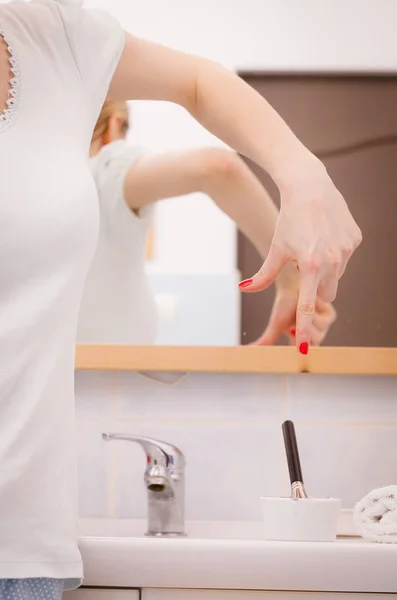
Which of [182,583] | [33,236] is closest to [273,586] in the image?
[182,583]

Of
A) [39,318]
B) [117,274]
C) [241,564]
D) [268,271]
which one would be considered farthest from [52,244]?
[117,274]

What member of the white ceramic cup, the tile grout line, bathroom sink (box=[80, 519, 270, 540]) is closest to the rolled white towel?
the white ceramic cup

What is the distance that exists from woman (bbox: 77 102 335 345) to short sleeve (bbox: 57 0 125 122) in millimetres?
322

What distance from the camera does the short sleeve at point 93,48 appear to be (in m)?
0.77

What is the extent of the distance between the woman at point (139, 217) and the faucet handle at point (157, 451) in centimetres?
17

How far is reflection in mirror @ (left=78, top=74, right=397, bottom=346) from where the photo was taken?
3.71 feet

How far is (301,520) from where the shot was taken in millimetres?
839

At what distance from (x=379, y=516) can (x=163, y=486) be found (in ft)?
0.91

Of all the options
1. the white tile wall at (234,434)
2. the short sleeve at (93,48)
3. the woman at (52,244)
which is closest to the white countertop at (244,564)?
the woman at (52,244)

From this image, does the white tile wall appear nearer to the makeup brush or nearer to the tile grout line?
the tile grout line

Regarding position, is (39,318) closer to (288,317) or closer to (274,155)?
(274,155)

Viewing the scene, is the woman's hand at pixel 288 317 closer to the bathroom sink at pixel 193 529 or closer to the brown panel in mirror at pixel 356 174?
the brown panel in mirror at pixel 356 174

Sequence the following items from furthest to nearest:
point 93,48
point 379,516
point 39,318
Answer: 1. point 379,516
2. point 93,48
3. point 39,318

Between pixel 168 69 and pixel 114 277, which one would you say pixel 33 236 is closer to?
pixel 168 69
